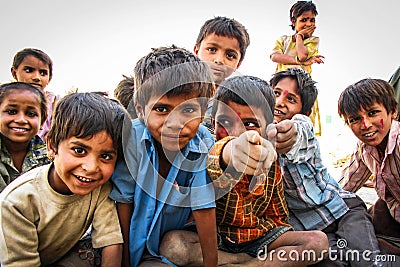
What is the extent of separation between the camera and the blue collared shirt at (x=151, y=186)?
1.26 meters

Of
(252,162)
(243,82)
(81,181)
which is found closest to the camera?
(252,162)

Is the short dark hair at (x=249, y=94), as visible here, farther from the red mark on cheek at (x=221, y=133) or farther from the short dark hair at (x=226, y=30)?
the short dark hair at (x=226, y=30)

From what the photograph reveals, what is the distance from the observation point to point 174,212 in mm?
1344

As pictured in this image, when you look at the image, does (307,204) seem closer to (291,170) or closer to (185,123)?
(291,170)

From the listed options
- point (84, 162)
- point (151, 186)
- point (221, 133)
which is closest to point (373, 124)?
point (221, 133)

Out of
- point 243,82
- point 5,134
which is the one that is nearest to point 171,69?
point 243,82

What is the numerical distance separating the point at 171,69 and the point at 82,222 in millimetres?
625

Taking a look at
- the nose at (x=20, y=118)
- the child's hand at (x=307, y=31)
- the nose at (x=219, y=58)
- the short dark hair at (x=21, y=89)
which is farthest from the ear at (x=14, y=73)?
the child's hand at (x=307, y=31)

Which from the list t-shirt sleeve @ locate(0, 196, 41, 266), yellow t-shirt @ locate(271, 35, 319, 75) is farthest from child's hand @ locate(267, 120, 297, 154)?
yellow t-shirt @ locate(271, 35, 319, 75)

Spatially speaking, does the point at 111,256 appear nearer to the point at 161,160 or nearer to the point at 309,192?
the point at 161,160

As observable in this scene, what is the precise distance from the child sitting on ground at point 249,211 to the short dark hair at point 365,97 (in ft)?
1.75

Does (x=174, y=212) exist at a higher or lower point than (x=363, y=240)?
higher

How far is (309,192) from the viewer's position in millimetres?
1651

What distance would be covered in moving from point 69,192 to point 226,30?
4.29 ft
